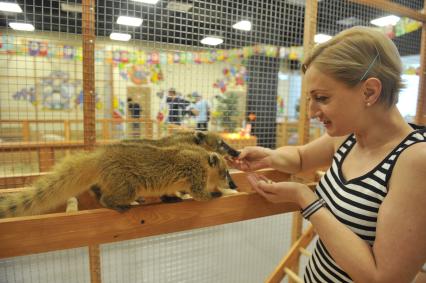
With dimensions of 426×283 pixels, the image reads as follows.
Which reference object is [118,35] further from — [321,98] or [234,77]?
[321,98]

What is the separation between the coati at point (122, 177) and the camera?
100 centimetres

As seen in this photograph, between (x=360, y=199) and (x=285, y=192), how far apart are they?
247mm

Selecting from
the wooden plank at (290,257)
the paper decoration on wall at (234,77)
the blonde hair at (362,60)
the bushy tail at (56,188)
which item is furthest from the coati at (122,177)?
the paper decoration on wall at (234,77)

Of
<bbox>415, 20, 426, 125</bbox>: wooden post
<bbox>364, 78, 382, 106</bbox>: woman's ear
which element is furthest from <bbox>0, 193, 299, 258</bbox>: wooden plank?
<bbox>415, 20, 426, 125</bbox>: wooden post

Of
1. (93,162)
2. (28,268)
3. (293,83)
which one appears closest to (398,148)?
(93,162)

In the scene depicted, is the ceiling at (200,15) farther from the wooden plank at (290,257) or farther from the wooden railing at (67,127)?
the wooden plank at (290,257)

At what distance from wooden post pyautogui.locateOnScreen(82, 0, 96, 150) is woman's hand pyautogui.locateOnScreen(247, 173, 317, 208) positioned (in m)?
0.91

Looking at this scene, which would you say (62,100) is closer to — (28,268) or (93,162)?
(28,268)

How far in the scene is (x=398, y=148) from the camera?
89 centimetres

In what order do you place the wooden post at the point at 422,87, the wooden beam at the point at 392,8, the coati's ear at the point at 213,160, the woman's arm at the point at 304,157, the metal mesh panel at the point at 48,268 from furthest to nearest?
the wooden post at the point at 422,87 → the metal mesh panel at the point at 48,268 → the wooden beam at the point at 392,8 → the woman's arm at the point at 304,157 → the coati's ear at the point at 213,160

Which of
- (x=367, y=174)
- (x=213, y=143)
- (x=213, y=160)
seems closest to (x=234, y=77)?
(x=213, y=143)

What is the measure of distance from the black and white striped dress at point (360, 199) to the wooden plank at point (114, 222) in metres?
0.28

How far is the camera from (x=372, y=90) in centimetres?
91

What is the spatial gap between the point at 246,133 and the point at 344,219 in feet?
13.6
